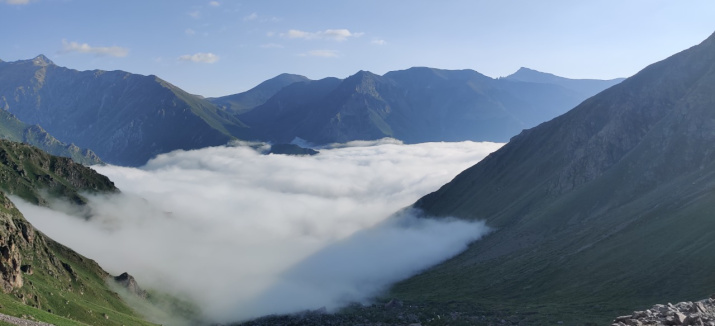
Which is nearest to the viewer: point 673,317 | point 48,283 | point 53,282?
point 673,317

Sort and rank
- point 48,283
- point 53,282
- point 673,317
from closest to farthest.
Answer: point 673,317
point 48,283
point 53,282

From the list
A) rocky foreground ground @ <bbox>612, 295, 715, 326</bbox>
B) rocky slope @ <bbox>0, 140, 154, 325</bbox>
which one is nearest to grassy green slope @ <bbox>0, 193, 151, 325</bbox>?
rocky slope @ <bbox>0, 140, 154, 325</bbox>

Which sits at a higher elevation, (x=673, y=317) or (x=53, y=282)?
(x=53, y=282)

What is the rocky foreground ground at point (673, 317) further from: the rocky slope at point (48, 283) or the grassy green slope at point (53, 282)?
the grassy green slope at point (53, 282)

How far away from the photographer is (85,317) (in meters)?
113

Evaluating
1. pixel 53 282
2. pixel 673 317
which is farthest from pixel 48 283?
pixel 673 317

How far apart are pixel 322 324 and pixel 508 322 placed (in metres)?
64.3

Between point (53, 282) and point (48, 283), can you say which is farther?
→ point (53, 282)

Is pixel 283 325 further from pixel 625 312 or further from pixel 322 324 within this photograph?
pixel 625 312

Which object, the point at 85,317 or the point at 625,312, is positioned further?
the point at 625,312

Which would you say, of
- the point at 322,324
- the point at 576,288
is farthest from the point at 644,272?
the point at 322,324

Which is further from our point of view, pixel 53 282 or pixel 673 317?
pixel 53 282

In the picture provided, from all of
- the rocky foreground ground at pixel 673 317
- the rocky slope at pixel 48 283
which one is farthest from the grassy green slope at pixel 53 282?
the rocky foreground ground at pixel 673 317

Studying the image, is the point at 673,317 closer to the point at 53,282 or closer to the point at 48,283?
the point at 48,283
